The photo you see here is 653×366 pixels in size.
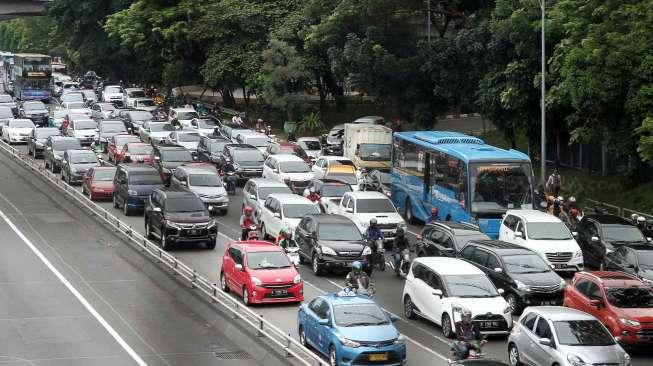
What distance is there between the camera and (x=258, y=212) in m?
41.8

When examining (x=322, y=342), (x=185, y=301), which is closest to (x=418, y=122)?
(x=185, y=301)

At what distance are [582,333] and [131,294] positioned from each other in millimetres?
13108

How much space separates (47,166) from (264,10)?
79.9 feet

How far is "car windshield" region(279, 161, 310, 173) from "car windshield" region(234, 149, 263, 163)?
368 cm

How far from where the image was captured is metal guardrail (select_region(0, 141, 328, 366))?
26.2 metres

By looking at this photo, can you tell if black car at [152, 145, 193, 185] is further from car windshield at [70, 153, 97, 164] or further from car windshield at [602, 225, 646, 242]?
car windshield at [602, 225, 646, 242]

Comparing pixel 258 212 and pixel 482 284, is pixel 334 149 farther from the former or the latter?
pixel 482 284

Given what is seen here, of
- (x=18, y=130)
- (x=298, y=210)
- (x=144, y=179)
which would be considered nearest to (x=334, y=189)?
(x=298, y=210)

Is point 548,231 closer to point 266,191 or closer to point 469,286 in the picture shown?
point 469,286

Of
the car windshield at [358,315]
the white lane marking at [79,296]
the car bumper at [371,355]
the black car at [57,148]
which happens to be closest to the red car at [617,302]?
the car windshield at [358,315]

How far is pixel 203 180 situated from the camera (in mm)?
46250

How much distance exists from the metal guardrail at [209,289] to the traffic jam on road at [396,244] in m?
0.50

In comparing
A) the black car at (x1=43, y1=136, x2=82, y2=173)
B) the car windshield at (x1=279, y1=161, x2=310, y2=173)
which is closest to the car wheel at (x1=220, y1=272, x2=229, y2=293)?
the car windshield at (x1=279, y1=161, x2=310, y2=173)

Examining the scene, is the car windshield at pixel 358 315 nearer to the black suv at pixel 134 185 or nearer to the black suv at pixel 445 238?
the black suv at pixel 445 238
